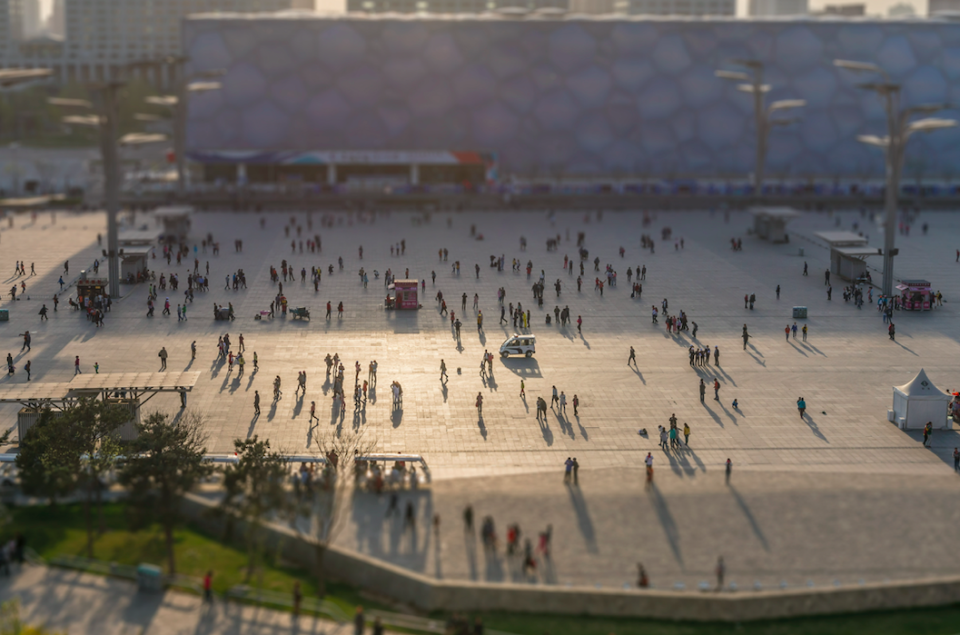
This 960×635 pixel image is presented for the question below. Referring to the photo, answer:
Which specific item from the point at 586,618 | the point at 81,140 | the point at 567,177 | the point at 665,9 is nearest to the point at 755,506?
the point at 586,618

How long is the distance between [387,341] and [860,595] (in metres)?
18.9

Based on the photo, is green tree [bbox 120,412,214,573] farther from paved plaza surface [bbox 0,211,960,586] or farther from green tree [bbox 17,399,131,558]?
paved plaza surface [bbox 0,211,960,586]

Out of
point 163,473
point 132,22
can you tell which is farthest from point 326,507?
point 132,22

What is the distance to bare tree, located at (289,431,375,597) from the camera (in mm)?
18763

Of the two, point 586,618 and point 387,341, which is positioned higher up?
point 387,341

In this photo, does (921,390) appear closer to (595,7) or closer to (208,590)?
(208,590)

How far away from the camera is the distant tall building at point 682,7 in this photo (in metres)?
169

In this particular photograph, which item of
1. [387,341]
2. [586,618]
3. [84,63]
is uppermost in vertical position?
[84,63]

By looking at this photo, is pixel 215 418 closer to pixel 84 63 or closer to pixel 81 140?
pixel 81 140

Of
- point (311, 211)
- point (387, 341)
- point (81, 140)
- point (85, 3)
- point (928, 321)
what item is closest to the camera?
point (387, 341)

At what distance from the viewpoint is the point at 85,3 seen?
165500 millimetres

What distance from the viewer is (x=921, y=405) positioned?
26312mm

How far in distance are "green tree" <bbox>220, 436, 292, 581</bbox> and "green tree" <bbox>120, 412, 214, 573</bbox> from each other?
2.58ft

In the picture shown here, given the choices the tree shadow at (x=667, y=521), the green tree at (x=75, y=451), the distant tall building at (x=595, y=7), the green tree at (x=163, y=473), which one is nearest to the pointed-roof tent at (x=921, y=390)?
the tree shadow at (x=667, y=521)
